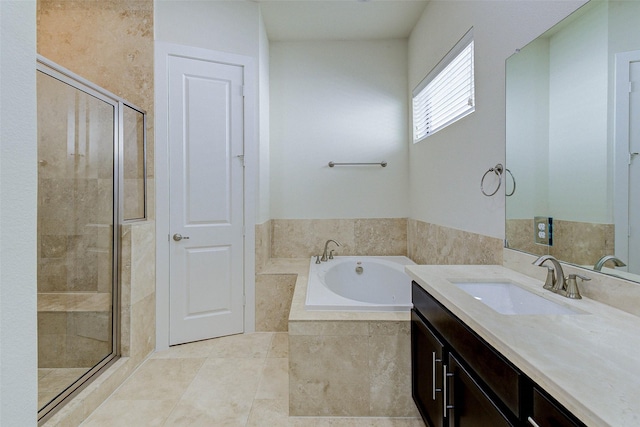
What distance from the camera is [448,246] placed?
223 cm

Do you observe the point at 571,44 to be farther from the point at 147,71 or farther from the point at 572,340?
the point at 147,71

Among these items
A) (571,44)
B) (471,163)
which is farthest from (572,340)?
(471,163)

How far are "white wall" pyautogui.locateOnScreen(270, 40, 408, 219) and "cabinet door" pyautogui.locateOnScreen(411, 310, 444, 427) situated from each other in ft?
6.07

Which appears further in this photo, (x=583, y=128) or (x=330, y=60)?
(x=330, y=60)

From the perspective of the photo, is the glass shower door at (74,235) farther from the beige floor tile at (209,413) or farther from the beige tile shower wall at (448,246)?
the beige tile shower wall at (448,246)

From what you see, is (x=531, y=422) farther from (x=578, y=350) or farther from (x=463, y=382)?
(x=463, y=382)

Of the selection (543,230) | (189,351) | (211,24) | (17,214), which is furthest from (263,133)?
(17,214)

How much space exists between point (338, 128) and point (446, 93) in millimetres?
1190

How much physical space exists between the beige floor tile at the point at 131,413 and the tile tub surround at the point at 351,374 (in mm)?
734

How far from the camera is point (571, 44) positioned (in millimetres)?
1156

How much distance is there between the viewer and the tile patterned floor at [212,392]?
160cm

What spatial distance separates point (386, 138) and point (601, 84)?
2265 millimetres

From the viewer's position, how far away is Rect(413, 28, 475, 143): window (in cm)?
198

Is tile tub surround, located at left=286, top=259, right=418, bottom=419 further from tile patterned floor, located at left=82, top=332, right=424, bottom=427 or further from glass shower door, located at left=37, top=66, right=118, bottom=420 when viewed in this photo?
glass shower door, located at left=37, top=66, right=118, bottom=420
